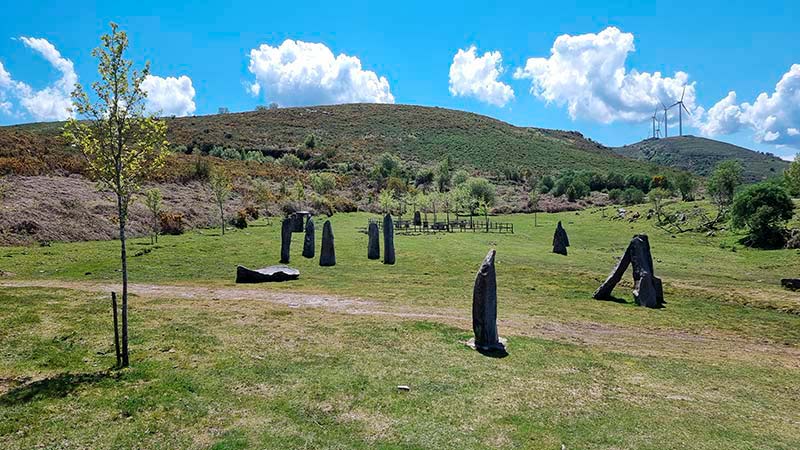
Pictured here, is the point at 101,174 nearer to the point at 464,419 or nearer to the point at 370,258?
the point at 464,419

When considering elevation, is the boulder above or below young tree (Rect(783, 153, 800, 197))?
below

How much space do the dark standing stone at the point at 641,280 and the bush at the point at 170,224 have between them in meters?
38.4

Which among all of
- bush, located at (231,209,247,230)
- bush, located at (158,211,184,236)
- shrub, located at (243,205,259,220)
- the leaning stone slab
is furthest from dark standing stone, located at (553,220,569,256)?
shrub, located at (243,205,259,220)

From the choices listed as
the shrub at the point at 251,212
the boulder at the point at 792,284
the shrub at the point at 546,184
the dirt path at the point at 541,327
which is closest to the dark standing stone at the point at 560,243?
the boulder at the point at 792,284

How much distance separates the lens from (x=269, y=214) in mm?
65562

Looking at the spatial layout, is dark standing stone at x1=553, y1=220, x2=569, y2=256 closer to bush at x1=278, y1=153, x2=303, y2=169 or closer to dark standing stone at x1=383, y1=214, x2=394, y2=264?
dark standing stone at x1=383, y1=214, x2=394, y2=264

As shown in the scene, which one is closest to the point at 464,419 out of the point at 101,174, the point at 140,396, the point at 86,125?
the point at 140,396

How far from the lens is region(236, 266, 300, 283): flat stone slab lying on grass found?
27.2m

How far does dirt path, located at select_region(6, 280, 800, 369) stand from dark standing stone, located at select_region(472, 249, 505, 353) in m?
2.40

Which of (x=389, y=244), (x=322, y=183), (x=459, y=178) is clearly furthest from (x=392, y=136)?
(x=389, y=244)

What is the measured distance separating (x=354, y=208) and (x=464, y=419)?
70.4 m

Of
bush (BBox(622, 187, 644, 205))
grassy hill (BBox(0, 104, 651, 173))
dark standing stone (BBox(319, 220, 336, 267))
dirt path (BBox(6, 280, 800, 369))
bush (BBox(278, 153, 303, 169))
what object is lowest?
dirt path (BBox(6, 280, 800, 369))

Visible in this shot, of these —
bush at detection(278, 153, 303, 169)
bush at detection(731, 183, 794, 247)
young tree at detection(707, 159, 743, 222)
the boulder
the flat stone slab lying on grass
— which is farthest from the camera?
bush at detection(278, 153, 303, 169)

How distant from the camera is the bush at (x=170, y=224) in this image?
156 ft
